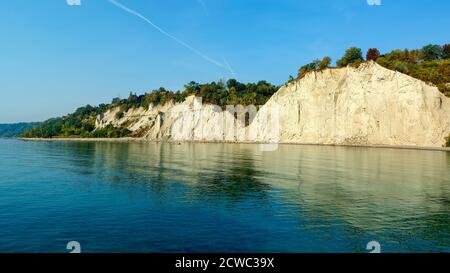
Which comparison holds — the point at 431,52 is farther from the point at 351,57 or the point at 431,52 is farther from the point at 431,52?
the point at 351,57

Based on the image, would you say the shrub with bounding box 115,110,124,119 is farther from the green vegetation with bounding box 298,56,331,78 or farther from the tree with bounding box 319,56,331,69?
the tree with bounding box 319,56,331,69

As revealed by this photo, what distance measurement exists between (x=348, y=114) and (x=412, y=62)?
117 feet

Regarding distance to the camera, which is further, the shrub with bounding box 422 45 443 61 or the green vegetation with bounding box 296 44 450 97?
the shrub with bounding box 422 45 443 61

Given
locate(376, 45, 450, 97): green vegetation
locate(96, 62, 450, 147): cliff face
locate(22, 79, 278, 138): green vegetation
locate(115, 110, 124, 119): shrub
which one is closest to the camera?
locate(96, 62, 450, 147): cliff face

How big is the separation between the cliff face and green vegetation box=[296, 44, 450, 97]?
5.26 meters

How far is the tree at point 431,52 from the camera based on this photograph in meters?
132

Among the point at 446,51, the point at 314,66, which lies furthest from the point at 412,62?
the point at 314,66

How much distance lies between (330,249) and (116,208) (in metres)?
12.7

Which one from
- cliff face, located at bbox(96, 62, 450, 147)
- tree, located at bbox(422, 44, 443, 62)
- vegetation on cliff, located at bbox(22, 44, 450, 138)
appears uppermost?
tree, located at bbox(422, 44, 443, 62)

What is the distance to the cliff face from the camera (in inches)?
3595

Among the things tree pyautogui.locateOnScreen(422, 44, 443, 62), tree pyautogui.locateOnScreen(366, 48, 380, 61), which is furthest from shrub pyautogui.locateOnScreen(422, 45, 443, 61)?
tree pyautogui.locateOnScreen(366, 48, 380, 61)

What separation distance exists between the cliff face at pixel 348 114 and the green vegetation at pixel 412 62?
17.2 ft

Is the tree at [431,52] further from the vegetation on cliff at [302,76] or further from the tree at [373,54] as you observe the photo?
the tree at [373,54]

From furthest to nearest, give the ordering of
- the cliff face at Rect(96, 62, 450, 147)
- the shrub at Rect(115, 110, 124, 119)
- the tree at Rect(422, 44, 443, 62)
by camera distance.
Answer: the shrub at Rect(115, 110, 124, 119) < the tree at Rect(422, 44, 443, 62) < the cliff face at Rect(96, 62, 450, 147)
